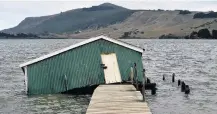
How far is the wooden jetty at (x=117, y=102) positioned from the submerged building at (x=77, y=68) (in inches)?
194

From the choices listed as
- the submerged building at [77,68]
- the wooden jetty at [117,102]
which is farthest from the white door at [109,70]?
the wooden jetty at [117,102]

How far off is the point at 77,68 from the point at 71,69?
1.49ft

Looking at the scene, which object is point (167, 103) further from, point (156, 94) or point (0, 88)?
point (0, 88)

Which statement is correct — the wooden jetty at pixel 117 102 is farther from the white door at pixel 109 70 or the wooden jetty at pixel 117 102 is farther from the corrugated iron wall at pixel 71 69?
the corrugated iron wall at pixel 71 69

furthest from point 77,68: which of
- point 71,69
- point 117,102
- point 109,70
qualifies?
point 117,102

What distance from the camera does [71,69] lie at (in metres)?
34.0

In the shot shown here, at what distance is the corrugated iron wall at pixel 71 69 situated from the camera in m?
33.9

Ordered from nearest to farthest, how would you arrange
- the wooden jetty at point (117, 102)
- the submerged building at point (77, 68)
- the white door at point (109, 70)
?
the wooden jetty at point (117, 102)
the submerged building at point (77, 68)
the white door at point (109, 70)

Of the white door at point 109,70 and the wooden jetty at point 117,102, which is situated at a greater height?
the white door at point 109,70

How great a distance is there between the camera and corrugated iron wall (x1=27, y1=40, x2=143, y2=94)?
33.9 m

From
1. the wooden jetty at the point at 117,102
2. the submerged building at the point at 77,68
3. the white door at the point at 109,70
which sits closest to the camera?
the wooden jetty at the point at 117,102

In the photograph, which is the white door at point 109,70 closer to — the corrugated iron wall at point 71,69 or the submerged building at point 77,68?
the submerged building at point 77,68

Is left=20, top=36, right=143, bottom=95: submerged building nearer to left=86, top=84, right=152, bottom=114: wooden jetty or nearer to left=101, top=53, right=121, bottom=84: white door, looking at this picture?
left=101, top=53, right=121, bottom=84: white door

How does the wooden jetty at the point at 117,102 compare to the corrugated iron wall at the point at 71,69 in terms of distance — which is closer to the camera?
the wooden jetty at the point at 117,102
